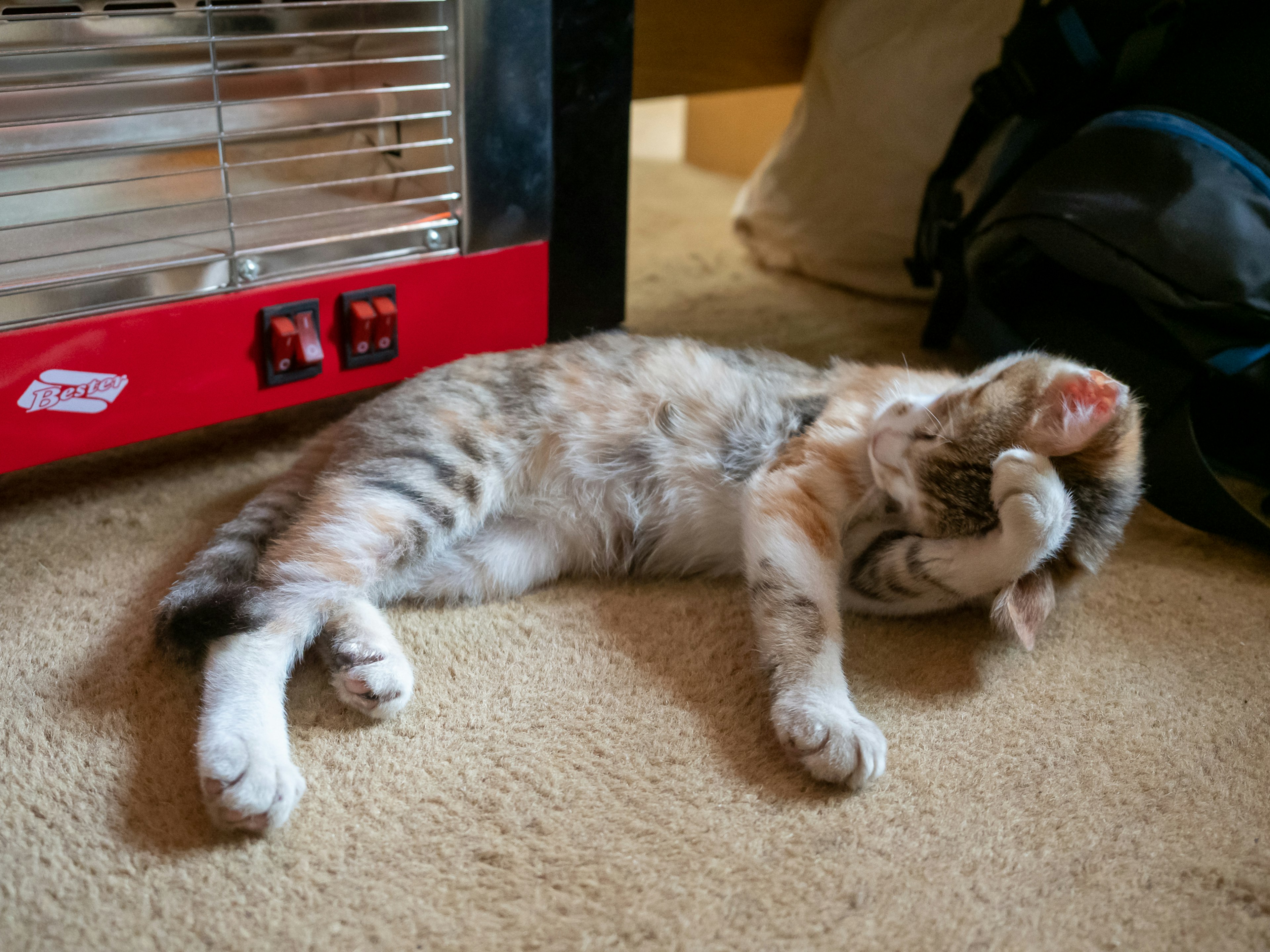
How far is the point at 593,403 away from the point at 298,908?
0.71 meters

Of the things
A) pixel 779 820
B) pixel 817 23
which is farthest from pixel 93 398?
pixel 817 23

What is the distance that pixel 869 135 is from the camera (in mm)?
2107

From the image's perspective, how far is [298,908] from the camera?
0.82 meters

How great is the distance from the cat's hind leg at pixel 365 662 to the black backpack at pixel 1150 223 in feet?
3.68

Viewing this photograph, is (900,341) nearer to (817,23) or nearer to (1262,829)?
(817,23)

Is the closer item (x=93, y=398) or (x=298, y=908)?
(x=298, y=908)

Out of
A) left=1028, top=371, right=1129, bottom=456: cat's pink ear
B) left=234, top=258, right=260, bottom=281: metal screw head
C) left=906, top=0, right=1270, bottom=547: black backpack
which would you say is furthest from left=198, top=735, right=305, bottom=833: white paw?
left=906, top=0, right=1270, bottom=547: black backpack

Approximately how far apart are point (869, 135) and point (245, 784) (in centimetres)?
186

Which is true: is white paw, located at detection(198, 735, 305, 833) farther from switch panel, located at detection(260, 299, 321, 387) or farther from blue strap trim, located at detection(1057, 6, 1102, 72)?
blue strap trim, located at detection(1057, 6, 1102, 72)

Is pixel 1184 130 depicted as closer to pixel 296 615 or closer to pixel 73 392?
pixel 296 615

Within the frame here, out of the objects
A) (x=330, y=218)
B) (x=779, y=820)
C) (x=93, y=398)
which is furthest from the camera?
(x=330, y=218)

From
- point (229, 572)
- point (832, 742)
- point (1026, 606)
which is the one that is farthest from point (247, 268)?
point (1026, 606)

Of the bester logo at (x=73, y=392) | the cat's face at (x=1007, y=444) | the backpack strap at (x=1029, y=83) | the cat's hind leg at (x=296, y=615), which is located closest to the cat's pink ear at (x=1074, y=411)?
the cat's face at (x=1007, y=444)

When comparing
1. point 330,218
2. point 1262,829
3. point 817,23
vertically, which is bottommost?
point 1262,829
